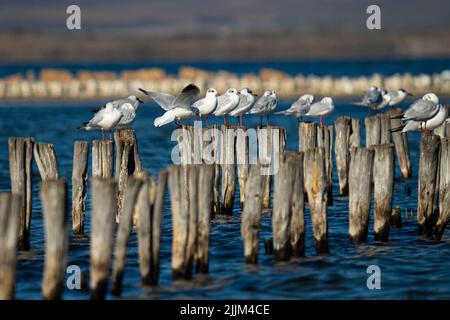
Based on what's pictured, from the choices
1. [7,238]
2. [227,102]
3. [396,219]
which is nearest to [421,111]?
Answer: [396,219]

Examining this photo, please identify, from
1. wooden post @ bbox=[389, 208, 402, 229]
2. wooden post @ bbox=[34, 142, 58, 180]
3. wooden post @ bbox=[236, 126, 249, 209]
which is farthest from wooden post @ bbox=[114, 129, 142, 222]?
wooden post @ bbox=[389, 208, 402, 229]

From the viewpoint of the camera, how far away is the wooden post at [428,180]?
1427cm

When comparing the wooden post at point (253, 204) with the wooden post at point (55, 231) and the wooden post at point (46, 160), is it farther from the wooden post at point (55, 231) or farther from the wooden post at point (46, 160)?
the wooden post at point (46, 160)

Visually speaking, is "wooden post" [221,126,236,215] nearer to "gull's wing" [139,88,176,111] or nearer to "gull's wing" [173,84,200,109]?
"gull's wing" [173,84,200,109]

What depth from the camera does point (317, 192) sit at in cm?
1318

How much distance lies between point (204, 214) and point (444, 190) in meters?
4.64

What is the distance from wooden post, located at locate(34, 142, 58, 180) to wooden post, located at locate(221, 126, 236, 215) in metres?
3.38

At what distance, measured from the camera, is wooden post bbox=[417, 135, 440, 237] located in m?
14.3

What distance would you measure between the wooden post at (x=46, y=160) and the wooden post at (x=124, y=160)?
133 centimetres

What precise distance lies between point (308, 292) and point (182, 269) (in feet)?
5.80

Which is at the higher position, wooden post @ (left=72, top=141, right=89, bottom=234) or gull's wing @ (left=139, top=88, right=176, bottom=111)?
gull's wing @ (left=139, top=88, right=176, bottom=111)

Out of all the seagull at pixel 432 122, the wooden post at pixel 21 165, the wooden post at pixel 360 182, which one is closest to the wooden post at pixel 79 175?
the wooden post at pixel 21 165

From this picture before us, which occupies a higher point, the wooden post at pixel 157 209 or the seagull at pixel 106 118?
the seagull at pixel 106 118
